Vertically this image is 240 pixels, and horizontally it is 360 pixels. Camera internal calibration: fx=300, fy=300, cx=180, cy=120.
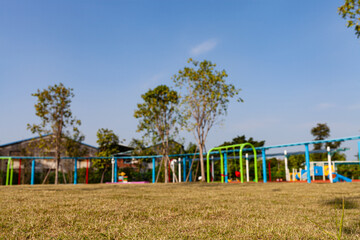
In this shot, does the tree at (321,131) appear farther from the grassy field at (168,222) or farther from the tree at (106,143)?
the grassy field at (168,222)

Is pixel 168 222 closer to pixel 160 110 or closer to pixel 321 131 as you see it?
pixel 160 110

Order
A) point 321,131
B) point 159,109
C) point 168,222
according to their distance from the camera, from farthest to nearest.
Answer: point 321,131, point 159,109, point 168,222

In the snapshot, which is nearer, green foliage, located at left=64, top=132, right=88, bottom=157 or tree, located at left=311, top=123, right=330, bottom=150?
green foliage, located at left=64, top=132, right=88, bottom=157

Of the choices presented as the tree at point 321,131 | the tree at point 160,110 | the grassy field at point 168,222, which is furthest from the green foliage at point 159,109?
the tree at point 321,131

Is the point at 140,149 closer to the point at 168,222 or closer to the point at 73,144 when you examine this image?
the point at 73,144

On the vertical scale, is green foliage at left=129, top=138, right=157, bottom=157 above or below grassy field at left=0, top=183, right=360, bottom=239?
above

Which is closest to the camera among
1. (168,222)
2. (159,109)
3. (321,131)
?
(168,222)

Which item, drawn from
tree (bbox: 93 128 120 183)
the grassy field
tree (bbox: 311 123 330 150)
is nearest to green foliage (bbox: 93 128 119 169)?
tree (bbox: 93 128 120 183)

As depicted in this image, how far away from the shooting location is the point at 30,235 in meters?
2.31

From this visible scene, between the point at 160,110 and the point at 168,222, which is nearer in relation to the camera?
the point at 168,222

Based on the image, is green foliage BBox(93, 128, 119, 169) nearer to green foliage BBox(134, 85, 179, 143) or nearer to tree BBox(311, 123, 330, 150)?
green foliage BBox(134, 85, 179, 143)

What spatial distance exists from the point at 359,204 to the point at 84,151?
22657 millimetres

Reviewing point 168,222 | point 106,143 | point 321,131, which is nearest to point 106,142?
point 106,143

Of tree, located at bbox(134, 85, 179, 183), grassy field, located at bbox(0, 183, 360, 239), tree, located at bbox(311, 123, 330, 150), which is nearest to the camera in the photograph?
grassy field, located at bbox(0, 183, 360, 239)
